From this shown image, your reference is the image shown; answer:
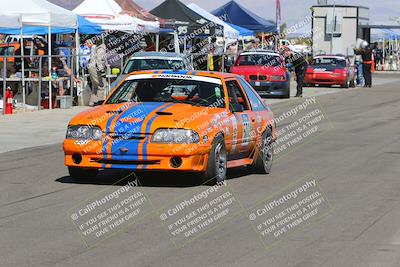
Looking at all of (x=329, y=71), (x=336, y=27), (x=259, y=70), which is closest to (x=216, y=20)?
(x=329, y=71)

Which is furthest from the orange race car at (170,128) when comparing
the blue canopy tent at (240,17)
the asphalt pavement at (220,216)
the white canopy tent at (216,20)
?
the blue canopy tent at (240,17)

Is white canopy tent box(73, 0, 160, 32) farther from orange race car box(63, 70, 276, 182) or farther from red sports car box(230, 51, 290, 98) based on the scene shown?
orange race car box(63, 70, 276, 182)

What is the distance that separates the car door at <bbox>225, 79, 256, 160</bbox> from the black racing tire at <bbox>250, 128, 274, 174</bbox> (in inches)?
7.9

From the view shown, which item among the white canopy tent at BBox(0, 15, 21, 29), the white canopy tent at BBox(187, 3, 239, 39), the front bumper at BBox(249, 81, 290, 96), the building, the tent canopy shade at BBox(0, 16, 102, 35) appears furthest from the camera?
the building

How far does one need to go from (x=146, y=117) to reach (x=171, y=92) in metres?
1.13

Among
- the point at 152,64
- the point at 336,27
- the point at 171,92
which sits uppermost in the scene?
the point at 336,27

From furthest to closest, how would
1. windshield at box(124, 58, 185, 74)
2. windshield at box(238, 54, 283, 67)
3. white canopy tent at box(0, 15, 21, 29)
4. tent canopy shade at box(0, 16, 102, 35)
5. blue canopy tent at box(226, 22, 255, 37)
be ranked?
blue canopy tent at box(226, 22, 255, 37), windshield at box(238, 54, 283, 67), tent canopy shade at box(0, 16, 102, 35), windshield at box(124, 58, 185, 74), white canopy tent at box(0, 15, 21, 29)

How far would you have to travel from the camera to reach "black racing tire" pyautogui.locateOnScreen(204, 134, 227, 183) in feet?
36.1

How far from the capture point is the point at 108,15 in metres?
28.5

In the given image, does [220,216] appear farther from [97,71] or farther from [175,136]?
[97,71]

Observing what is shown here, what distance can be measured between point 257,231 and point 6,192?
11.5 feet

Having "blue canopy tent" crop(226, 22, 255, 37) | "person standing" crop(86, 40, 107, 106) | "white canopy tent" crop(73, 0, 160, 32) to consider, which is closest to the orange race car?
"person standing" crop(86, 40, 107, 106)

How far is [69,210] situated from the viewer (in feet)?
31.0

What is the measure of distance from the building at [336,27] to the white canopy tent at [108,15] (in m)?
33.3
